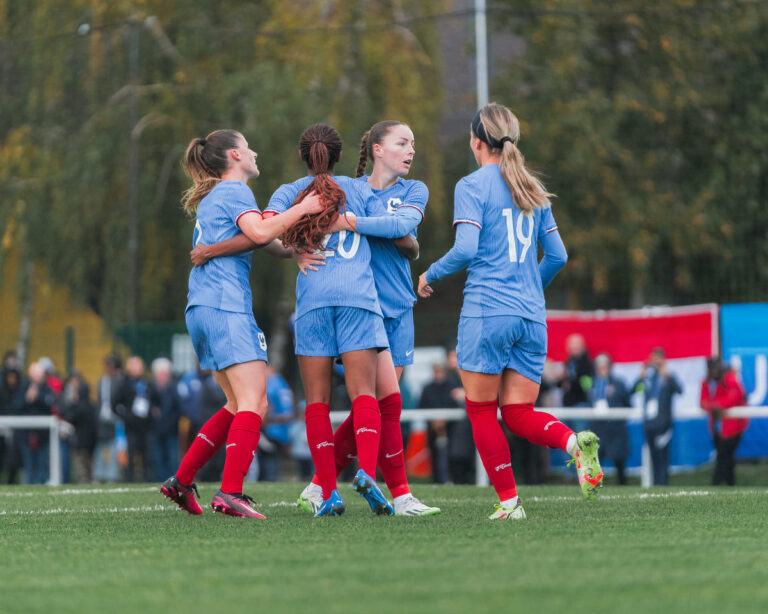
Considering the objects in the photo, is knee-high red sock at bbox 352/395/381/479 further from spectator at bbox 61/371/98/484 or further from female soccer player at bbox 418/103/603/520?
spectator at bbox 61/371/98/484

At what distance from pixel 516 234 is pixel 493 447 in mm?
1017

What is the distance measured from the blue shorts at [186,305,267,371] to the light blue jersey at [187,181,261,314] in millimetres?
39

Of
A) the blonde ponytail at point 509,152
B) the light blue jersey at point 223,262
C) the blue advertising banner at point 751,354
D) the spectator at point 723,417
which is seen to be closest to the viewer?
the blonde ponytail at point 509,152

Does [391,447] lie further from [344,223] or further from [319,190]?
[319,190]

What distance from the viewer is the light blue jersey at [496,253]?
6.16 metres

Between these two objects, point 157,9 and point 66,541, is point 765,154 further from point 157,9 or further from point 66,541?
point 66,541

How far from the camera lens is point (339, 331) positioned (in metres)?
6.41

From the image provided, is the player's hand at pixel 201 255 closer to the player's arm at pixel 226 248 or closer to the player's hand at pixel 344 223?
the player's arm at pixel 226 248

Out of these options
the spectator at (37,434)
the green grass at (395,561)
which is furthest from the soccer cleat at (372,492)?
the spectator at (37,434)

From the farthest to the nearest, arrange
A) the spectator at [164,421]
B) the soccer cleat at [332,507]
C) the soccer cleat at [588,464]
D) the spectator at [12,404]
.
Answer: the spectator at [12,404] < the spectator at [164,421] < the soccer cleat at [332,507] < the soccer cleat at [588,464]

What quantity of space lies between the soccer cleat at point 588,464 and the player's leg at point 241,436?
156 cm

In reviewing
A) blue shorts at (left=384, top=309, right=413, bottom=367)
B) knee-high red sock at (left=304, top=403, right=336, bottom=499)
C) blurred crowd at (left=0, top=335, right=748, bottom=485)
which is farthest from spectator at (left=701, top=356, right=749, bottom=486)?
knee-high red sock at (left=304, top=403, right=336, bottom=499)

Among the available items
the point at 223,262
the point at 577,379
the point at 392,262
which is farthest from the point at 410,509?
the point at 577,379

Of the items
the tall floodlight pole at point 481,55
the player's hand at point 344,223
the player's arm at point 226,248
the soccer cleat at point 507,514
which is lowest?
the soccer cleat at point 507,514
